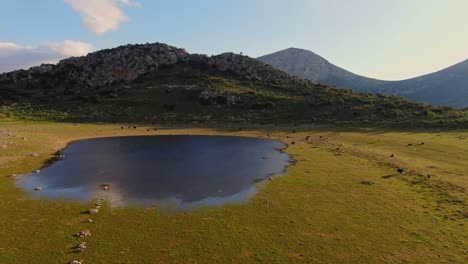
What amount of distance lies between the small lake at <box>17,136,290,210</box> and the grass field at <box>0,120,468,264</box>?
2479 millimetres

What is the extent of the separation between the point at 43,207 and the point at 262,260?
1971 cm

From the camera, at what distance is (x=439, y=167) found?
141ft

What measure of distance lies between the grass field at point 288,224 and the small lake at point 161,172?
248 cm

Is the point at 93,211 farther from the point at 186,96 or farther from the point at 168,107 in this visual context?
the point at 186,96

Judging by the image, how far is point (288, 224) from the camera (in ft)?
85.0

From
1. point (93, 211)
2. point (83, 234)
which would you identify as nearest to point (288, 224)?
point (83, 234)

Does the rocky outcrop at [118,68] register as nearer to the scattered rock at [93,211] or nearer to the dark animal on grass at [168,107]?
the dark animal on grass at [168,107]

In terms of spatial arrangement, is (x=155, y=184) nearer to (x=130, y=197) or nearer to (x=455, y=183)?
(x=130, y=197)

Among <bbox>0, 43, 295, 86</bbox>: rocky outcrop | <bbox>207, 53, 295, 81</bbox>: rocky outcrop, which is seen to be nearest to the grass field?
<bbox>207, 53, 295, 81</bbox>: rocky outcrop

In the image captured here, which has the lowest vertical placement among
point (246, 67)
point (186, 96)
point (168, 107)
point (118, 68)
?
point (168, 107)

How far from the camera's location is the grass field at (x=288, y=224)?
21234mm

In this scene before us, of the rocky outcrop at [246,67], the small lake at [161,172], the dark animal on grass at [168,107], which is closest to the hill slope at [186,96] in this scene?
the dark animal on grass at [168,107]

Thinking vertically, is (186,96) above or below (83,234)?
above

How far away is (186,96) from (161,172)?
92.6 meters
